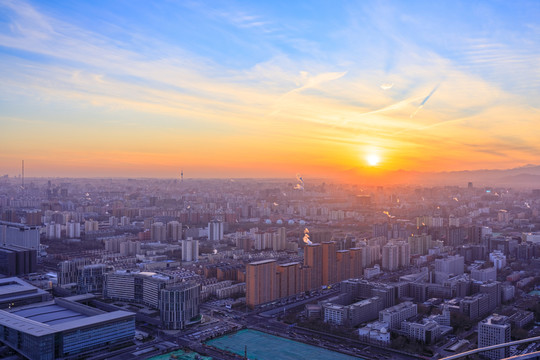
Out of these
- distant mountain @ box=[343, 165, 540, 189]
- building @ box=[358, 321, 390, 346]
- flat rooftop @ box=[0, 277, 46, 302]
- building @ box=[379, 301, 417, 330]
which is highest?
distant mountain @ box=[343, 165, 540, 189]

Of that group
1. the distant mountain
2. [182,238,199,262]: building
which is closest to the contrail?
the distant mountain

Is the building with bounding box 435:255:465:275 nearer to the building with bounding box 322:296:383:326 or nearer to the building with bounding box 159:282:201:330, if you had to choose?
the building with bounding box 322:296:383:326

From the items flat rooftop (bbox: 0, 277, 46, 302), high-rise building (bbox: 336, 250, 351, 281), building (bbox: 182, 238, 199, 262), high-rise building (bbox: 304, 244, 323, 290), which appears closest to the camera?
flat rooftop (bbox: 0, 277, 46, 302)

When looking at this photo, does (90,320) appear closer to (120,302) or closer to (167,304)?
(167,304)

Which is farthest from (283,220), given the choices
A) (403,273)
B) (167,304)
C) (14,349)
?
(14,349)

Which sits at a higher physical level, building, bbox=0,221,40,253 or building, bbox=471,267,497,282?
building, bbox=0,221,40,253

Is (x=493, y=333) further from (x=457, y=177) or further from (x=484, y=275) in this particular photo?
(x=457, y=177)

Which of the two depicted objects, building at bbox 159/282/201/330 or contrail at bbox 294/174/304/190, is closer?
building at bbox 159/282/201/330

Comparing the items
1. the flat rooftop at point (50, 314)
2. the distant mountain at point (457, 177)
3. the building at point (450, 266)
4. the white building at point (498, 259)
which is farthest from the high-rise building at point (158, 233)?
the distant mountain at point (457, 177)

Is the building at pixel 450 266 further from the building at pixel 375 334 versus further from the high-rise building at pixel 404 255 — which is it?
the building at pixel 375 334

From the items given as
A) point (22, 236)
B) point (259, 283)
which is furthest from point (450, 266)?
point (22, 236)
